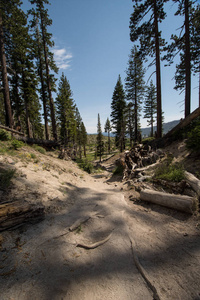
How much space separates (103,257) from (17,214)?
2457 millimetres

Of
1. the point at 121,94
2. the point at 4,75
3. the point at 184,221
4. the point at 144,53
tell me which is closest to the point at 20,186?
the point at 184,221

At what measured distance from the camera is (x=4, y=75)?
1170 centimetres

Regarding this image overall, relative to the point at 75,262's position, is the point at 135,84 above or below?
above

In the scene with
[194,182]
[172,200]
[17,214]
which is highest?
[194,182]

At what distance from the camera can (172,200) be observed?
4.03m

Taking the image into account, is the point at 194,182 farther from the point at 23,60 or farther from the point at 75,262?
the point at 23,60

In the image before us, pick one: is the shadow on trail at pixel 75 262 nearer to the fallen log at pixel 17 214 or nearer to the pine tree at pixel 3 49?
the fallen log at pixel 17 214

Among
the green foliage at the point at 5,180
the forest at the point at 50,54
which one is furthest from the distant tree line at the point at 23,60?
the green foliage at the point at 5,180

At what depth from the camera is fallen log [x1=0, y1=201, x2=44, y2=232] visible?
2869 mm

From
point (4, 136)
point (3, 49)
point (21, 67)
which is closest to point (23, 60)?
point (21, 67)

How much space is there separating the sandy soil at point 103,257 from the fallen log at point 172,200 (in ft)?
0.78

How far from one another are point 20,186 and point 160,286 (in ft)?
16.4

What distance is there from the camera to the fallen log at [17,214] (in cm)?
287

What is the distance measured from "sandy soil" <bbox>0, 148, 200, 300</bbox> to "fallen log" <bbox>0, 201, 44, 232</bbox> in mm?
184
